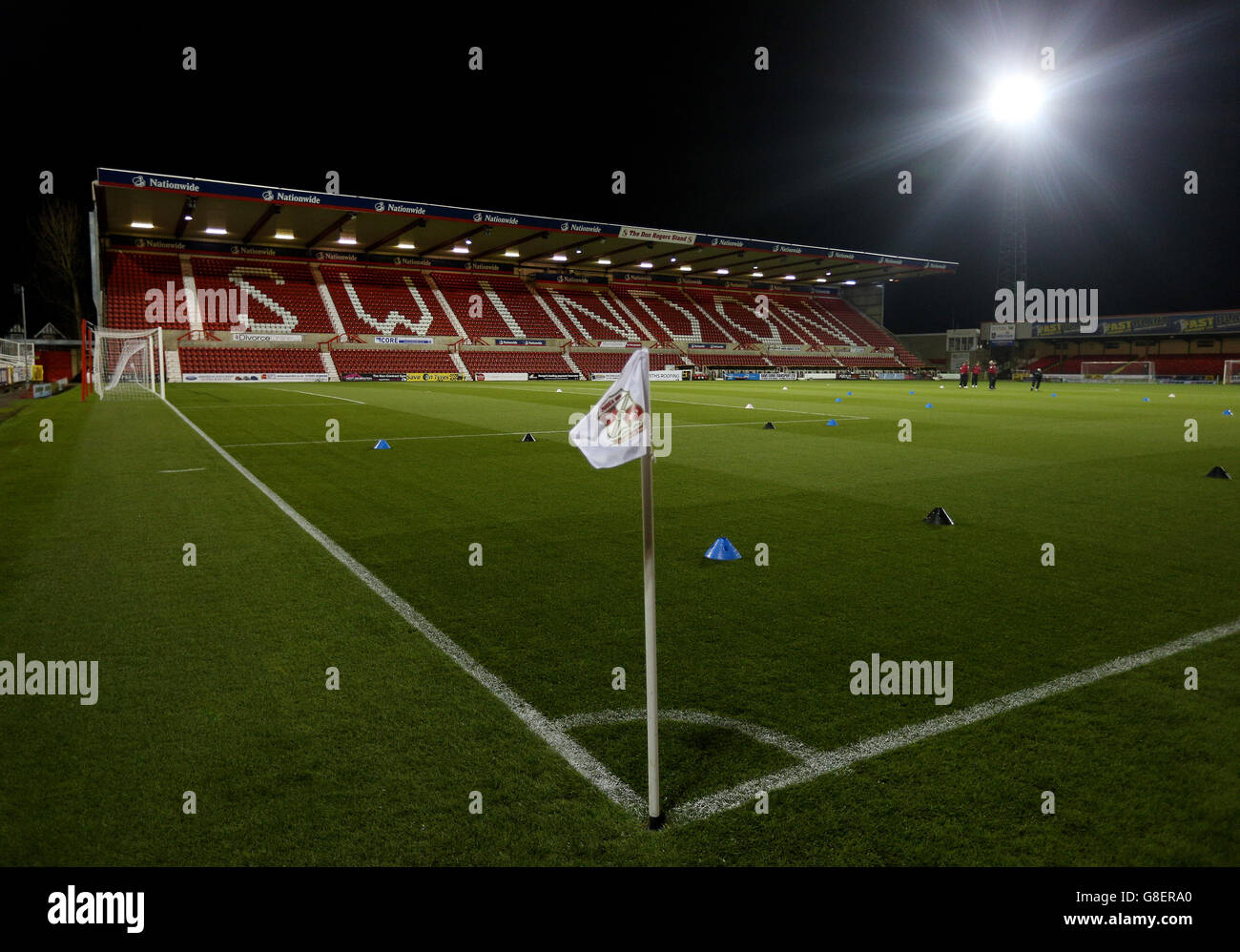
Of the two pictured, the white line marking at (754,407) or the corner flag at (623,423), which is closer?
the corner flag at (623,423)

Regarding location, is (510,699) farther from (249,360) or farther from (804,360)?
(804,360)

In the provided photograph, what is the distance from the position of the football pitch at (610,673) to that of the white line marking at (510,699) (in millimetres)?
17

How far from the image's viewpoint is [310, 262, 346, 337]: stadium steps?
45438mm

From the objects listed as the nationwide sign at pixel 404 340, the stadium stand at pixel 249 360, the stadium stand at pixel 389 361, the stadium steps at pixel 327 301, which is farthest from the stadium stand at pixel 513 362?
the stadium stand at pixel 249 360

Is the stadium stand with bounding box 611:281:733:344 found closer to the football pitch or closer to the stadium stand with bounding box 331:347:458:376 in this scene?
the stadium stand with bounding box 331:347:458:376

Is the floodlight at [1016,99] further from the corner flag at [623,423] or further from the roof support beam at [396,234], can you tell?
the corner flag at [623,423]

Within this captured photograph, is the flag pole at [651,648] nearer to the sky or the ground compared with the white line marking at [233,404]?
nearer to the ground

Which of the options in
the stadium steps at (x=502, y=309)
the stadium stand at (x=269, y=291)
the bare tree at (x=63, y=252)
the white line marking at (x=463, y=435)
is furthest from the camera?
the bare tree at (x=63, y=252)

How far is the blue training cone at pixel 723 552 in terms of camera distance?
5930mm

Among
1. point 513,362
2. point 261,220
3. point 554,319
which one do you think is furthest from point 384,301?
point 554,319

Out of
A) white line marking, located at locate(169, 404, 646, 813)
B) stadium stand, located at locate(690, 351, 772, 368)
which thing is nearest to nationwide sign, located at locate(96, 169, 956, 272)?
stadium stand, located at locate(690, 351, 772, 368)

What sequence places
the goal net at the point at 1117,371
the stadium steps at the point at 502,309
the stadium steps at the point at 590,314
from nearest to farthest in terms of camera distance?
the stadium steps at the point at 502,309, the goal net at the point at 1117,371, the stadium steps at the point at 590,314

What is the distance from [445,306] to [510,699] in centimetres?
4994

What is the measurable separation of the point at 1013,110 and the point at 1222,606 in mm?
48600
